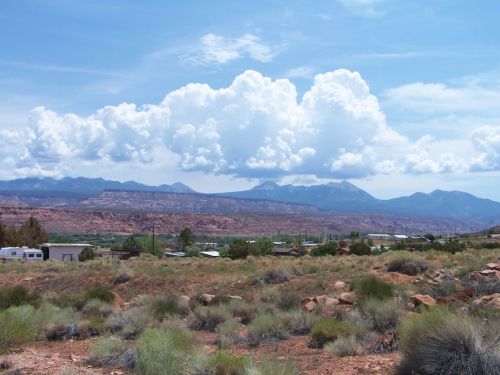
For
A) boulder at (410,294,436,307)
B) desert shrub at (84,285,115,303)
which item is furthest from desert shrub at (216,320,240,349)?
desert shrub at (84,285,115,303)

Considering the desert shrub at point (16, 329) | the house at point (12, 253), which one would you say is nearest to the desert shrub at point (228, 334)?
the desert shrub at point (16, 329)

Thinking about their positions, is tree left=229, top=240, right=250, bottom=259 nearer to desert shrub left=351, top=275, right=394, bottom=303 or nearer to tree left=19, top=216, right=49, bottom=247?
desert shrub left=351, top=275, right=394, bottom=303

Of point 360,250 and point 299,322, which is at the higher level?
point 299,322

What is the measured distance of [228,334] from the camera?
53.6 ft

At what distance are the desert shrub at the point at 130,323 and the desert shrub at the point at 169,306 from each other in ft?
3.56

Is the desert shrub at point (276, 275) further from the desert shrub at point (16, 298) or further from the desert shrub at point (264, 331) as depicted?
the desert shrub at point (264, 331)

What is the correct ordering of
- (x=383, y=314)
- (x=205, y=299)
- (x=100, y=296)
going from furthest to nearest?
(x=100, y=296), (x=205, y=299), (x=383, y=314)

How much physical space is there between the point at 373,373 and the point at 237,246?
54547mm

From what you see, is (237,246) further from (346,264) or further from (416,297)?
(416,297)

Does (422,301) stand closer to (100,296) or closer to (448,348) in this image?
(448,348)

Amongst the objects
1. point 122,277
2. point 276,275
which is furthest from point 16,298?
point 122,277

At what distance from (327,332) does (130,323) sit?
20.7ft

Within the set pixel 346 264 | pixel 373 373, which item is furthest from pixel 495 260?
pixel 373 373

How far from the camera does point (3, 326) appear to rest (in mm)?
15320
